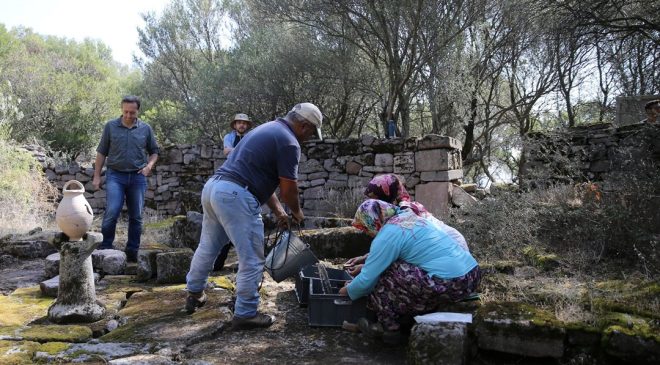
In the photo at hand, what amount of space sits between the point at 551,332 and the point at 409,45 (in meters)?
9.67

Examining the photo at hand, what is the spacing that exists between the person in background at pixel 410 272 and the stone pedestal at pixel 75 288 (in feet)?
6.37

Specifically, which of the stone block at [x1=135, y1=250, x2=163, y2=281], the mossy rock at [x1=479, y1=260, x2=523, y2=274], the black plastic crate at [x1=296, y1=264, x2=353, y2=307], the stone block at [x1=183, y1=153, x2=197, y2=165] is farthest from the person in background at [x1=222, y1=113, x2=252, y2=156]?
the stone block at [x1=183, y1=153, x2=197, y2=165]

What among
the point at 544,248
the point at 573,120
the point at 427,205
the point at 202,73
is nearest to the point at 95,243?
the point at 544,248

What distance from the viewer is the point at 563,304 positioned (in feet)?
10.4

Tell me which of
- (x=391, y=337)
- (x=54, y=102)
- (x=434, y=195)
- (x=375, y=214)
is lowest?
(x=391, y=337)

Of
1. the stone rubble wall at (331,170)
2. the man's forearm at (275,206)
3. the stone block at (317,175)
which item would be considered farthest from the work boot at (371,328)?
the stone block at (317,175)

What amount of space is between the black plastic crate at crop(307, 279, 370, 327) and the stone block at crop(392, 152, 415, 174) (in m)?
5.47

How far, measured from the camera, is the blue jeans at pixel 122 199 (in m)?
5.21

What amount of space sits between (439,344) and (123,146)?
3990 mm

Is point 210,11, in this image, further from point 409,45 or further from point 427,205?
point 427,205

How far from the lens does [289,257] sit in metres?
3.80

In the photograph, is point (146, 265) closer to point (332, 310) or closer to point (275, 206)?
point (275, 206)

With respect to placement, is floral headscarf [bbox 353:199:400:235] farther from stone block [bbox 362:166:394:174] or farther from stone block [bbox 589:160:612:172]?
stone block [bbox 589:160:612:172]

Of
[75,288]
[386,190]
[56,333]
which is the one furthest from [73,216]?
[386,190]
